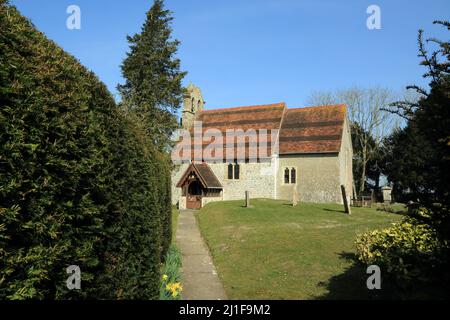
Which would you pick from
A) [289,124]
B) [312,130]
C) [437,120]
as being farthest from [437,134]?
[289,124]

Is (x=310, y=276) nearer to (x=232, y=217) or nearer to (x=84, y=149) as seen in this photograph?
(x=84, y=149)

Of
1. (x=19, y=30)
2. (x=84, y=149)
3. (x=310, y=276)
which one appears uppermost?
(x=19, y=30)

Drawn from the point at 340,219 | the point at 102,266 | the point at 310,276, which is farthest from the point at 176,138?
the point at 102,266

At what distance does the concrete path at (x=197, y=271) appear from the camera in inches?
353

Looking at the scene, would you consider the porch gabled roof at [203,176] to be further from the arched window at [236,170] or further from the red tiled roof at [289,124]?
the red tiled roof at [289,124]

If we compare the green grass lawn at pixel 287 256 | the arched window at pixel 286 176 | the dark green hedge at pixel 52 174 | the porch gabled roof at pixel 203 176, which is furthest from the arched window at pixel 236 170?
the dark green hedge at pixel 52 174

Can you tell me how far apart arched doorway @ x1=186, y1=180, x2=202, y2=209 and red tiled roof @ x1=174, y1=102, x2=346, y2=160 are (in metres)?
4.35

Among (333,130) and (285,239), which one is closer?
(285,239)

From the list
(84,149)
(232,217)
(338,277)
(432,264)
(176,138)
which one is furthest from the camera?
(176,138)

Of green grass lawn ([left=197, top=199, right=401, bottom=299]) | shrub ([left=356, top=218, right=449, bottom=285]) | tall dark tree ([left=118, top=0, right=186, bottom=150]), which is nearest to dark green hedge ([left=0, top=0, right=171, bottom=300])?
shrub ([left=356, top=218, right=449, bottom=285])

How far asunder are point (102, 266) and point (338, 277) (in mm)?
7619

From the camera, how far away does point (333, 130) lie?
35.8 meters

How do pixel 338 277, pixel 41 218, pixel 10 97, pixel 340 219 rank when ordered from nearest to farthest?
pixel 10 97, pixel 41 218, pixel 338 277, pixel 340 219

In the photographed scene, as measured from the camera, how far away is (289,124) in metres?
38.6
